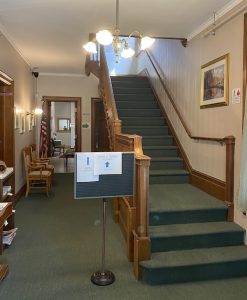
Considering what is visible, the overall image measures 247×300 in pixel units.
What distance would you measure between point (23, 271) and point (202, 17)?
3.80m

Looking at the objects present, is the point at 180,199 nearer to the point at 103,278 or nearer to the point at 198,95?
the point at 103,278

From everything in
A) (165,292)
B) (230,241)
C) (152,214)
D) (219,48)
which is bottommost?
(165,292)

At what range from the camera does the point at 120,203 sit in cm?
426

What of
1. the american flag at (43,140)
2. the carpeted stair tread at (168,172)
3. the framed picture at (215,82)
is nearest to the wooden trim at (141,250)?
Answer: the carpeted stair tread at (168,172)

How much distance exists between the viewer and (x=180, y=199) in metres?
3.90

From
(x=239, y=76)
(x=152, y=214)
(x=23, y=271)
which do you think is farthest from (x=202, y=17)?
(x=23, y=271)

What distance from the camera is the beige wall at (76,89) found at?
8734 mm

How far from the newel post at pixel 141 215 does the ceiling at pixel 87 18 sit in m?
1.95

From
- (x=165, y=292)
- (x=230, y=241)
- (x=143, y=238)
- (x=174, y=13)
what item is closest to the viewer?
(x=165, y=292)

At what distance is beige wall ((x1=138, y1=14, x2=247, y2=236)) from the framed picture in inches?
3.2

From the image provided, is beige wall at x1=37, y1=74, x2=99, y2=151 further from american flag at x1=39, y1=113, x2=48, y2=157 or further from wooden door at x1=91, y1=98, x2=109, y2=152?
american flag at x1=39, y1=113, x2=48, y2=157

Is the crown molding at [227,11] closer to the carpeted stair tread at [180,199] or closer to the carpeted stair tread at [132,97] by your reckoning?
the carpeted stair tread at [180,199]

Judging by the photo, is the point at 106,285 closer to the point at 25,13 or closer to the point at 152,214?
the point at 152,214

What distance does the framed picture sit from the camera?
3.72 m
